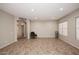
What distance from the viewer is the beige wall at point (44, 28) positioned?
9705 mm

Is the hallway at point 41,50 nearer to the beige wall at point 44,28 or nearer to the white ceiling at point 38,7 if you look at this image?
the white ceiling at point 38,7

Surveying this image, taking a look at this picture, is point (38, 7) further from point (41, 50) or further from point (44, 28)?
point (44, 28)

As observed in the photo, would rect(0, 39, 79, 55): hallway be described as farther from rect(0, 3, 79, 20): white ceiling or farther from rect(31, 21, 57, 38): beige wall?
rect(31, 21, 57, 38): beige wall

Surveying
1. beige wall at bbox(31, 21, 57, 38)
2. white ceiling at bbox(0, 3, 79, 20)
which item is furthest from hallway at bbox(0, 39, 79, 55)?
beige wall at bbox(31, 21, 57, 38)

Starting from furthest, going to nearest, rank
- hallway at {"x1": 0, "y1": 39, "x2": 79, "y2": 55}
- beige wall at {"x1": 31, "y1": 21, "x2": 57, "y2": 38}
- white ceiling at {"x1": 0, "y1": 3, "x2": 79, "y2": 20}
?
beige wall at {"x1": 31, "y1": 21, "x2": 57, "y2": 38}
hallway at {"x1": 0, "y1": 39, "x2": 79, "y2": 55}
white ceiling at {"x1": 0, "y1": 3, "x2": 79, "y2": 20}

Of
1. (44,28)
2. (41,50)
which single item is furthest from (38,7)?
(44,28)

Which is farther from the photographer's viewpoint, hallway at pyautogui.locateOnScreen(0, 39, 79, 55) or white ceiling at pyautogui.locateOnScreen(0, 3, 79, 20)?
hallway at pyautogui.locateOnScreen(0, 39, 79, 55)

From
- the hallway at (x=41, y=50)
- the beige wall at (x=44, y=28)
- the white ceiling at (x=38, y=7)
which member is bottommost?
the hallway at (x=41, y=50)

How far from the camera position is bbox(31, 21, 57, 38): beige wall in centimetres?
970

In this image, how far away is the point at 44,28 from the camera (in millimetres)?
9922

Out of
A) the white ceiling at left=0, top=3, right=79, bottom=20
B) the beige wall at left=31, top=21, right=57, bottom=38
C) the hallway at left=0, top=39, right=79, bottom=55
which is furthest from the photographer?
the beige wall at left=31, top=21, right=57, bottom=38

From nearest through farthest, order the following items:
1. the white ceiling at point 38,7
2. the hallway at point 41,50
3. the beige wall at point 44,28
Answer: the white ceiling at point 38,7 < the hallway at point 41,50 < the beige wall at point 44,28

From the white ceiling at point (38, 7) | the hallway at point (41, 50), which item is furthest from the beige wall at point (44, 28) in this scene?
the hallway at point (41, 50)
